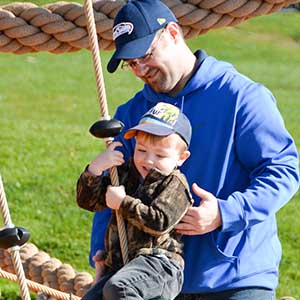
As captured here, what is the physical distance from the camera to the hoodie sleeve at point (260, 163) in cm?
286

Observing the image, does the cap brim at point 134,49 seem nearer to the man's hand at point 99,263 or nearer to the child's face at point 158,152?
the child's face at point 158,152

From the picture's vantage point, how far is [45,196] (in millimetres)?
6562

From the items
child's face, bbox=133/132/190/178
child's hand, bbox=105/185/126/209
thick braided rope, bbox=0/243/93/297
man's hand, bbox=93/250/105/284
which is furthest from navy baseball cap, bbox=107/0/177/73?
thick braided rope, bbox=0/243/93/297

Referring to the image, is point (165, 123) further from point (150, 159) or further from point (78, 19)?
point (78, 19)

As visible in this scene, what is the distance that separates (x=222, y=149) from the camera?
9.65 feet

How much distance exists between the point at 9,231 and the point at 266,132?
2.34 ft

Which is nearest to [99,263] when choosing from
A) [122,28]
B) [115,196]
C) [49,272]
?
[115,196]

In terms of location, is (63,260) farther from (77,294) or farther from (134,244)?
(134,244)

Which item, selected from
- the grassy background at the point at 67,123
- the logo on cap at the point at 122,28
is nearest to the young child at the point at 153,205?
the logo on cap at the point at 122,28

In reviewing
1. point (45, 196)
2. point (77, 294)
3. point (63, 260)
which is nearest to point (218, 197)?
point (77, 294)

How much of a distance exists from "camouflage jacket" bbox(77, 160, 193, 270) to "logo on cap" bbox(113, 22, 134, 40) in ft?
1.14

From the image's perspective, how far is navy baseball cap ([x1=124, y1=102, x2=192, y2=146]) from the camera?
110 inches

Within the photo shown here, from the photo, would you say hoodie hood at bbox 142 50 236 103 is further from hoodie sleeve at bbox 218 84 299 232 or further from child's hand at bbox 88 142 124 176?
child's hand at bbox 88 142 124 176

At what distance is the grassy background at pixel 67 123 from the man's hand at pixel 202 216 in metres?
1.67
